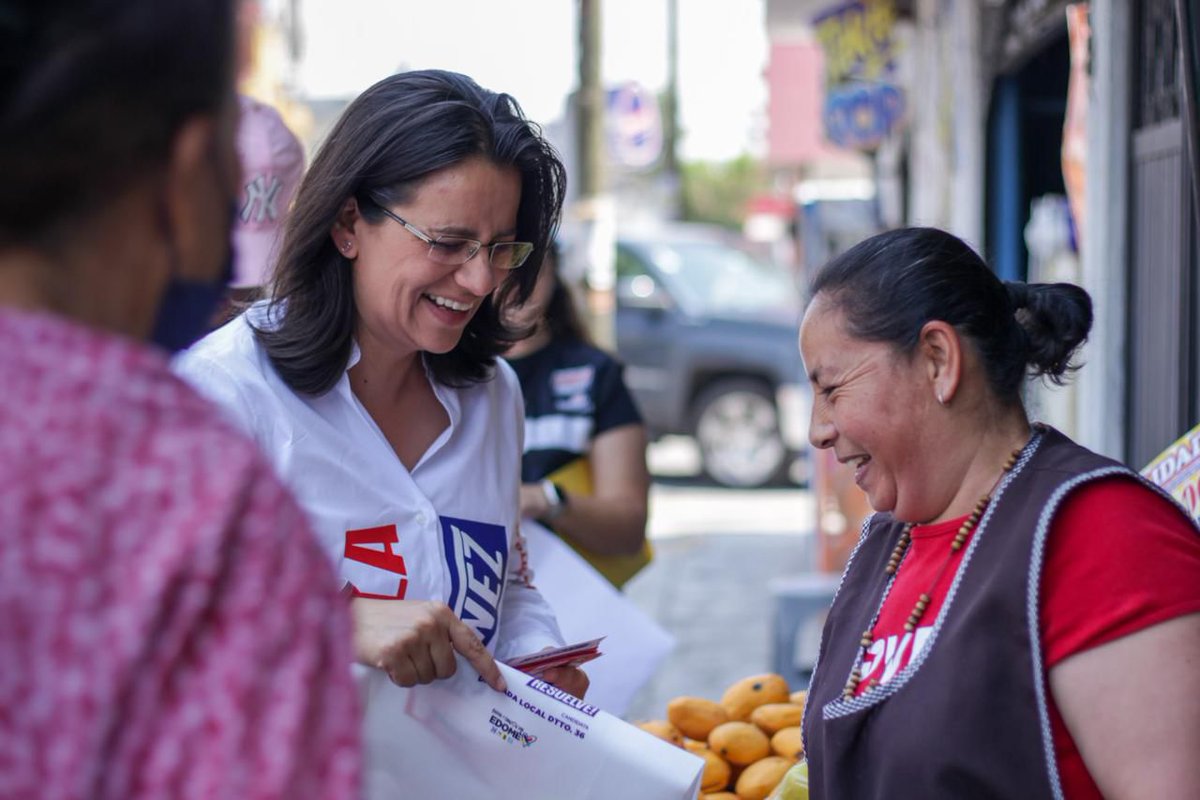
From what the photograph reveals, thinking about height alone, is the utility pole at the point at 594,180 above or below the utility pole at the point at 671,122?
below

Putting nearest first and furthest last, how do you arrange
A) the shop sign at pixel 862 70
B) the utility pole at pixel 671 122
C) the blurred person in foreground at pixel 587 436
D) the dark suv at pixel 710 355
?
1. the blurred person in foreground at pixel 587 436
2. the shop sign at pixel 862 70
3. the dark suv at pixel 710 355
4. the utility pole at pixel 671 122

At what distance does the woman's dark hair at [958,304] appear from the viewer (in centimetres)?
193

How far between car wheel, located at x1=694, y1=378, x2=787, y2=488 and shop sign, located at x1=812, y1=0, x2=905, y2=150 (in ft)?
7.51

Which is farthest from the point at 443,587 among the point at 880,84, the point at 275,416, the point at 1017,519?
the point at 880,84

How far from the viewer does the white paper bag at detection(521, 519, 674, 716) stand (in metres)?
2.85

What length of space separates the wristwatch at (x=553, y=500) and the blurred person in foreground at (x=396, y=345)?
102 cm

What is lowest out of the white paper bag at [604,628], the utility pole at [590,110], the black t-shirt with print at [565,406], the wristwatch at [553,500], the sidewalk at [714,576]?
the sidewalk at [714,576]

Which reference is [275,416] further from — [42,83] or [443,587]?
[42,83]

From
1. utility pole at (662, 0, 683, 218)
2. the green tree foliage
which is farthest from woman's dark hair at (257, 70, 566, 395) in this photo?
the green tree foliage

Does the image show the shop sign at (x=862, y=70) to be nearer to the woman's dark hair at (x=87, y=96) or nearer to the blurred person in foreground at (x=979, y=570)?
the blurred person in foreground at (x=979, y=570)

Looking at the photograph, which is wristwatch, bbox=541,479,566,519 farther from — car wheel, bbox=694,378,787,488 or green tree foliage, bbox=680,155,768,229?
green tree foliage, bbox=680,155,768,229

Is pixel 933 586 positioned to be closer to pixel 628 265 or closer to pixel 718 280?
pixel 628 265

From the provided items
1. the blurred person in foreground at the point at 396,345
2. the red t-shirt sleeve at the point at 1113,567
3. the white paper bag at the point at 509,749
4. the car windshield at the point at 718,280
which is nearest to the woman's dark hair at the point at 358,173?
the blurred person in foreground at the point at 396,345

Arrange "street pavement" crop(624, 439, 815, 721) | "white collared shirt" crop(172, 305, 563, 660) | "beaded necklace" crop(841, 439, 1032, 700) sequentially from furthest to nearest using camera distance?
"street pavement" crop(624, 439, 815, 721)
"white collared shirt" crop(172, 305, 563, 660)
"beaded necklace" crop(841, 439, 1032, 700)
